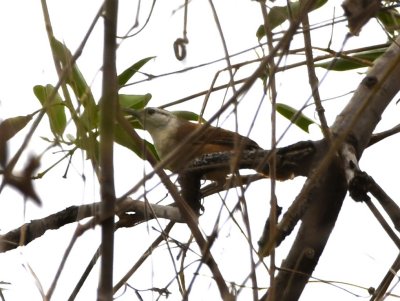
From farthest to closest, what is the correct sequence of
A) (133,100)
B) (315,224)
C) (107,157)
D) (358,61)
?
(133,100)
(358,61)
(315,224)
(107,157)

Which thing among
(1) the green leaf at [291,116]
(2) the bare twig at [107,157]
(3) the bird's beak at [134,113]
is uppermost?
(1) the green leaf at [291,116]

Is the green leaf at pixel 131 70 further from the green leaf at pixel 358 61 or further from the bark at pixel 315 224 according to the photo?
the bark at pixel 315 224

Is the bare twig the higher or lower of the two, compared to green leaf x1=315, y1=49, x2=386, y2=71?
lower

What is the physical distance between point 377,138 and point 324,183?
1.50 ft

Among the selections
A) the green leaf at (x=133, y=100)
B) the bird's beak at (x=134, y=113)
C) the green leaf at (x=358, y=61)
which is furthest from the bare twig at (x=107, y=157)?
the green leaf at (x=133, y=100)

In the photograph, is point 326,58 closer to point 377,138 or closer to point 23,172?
point 377,138

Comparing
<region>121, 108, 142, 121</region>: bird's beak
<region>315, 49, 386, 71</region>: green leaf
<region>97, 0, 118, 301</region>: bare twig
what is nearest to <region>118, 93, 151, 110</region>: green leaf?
<region>121, 108, 142, 121</region>: bird's beak

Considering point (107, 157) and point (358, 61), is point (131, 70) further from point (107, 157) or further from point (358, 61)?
point (107, 157)

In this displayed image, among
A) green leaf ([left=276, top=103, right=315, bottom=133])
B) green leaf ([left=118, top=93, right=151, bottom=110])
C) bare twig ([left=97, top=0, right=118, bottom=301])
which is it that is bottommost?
bare twig ([left=97, top=0, right=118, bottom=301])

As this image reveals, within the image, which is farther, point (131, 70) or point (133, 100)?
point (133, 100)

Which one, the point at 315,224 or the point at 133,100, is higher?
the point at 133,100

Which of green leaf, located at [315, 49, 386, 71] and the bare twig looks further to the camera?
green leaf, located at [315, 49, 386, 71]

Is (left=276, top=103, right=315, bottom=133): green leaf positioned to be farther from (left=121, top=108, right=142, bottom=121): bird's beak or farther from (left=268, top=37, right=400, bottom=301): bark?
(left=268, top=37, right=400, bottom=301): bark

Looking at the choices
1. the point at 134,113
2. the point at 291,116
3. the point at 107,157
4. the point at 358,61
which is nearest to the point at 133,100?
the point at 134,113
